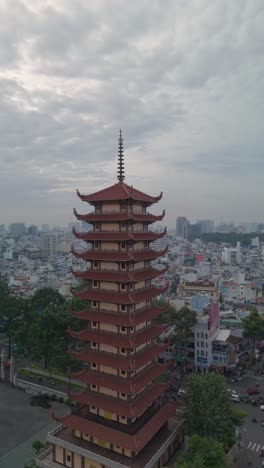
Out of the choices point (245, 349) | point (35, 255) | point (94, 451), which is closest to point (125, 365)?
point (94, 451)

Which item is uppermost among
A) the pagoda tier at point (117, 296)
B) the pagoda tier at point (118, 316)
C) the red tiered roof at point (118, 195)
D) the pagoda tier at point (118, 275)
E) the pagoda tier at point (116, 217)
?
the red tiered roof at point (118, 195)

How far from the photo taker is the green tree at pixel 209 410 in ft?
97.5

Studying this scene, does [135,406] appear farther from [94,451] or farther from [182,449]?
[182,449]

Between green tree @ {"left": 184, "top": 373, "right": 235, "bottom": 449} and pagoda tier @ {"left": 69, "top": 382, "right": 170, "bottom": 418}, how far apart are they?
381 centimetres

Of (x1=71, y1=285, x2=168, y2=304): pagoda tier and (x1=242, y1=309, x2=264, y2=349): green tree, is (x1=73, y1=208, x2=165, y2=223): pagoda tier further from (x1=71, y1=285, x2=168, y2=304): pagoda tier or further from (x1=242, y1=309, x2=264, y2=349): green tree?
(x1=242, y1=309, x2=264, y2=349): green tree

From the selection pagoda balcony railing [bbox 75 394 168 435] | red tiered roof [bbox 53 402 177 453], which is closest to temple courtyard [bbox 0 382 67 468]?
red tiered roof [bbox 53 402 177 453]

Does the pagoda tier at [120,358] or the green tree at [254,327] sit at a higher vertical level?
the pagoda tier at [120,358]

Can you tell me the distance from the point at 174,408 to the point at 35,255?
16545cm

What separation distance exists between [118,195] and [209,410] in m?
18.7

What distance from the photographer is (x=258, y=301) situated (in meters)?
91.2

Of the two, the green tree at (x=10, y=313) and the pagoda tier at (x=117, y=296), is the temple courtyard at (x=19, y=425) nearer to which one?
the green tree at (x=10, y=313)

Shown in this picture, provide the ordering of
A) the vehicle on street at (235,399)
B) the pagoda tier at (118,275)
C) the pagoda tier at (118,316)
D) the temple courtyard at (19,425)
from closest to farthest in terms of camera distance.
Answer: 1. the pagoda tier at (118,316)
2. the pagoda tier at (118,275)
3. the temple courtyard at (19,425)
4. the vehicle on street at (235,399)

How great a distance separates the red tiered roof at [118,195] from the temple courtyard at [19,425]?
23.1 m

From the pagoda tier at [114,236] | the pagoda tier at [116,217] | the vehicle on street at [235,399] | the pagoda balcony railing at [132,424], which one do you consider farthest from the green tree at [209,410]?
the pagoda tier at [116,217]
